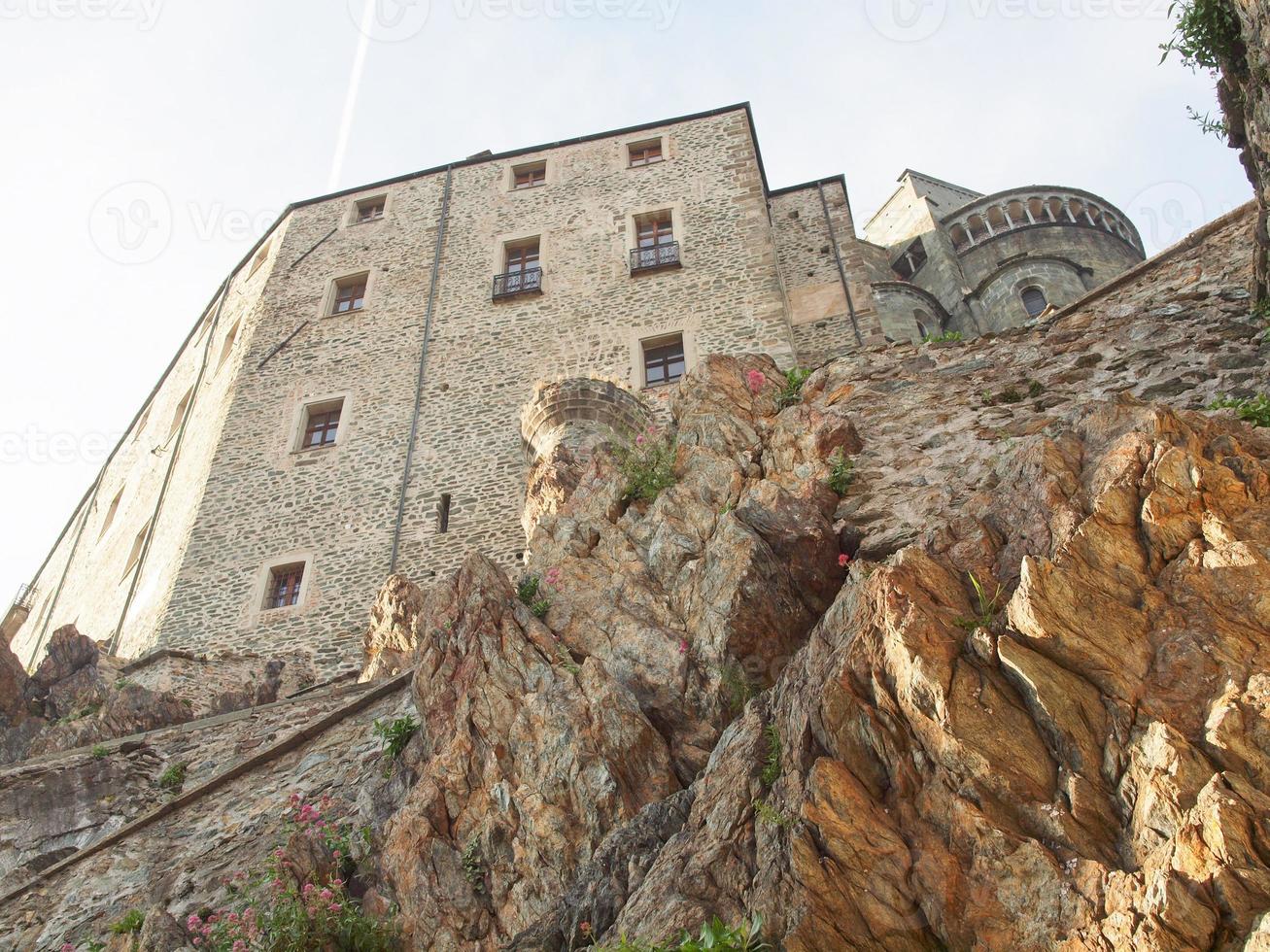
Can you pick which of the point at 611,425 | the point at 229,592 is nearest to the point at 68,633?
the point at 229,592

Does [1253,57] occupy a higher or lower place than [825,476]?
higher

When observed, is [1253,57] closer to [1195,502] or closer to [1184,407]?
[1184,407]

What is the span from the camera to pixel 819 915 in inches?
208

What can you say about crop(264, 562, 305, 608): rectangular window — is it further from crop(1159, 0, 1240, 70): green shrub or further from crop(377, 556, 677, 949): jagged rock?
crop(1159, 0, 1240, 70): green shrub

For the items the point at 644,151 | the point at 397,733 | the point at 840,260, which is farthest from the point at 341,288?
the point at 397,733

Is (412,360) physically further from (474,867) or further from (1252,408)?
(1252,408)

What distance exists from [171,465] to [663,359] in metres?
9.96

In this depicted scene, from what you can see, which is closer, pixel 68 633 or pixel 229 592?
pixel 68 633

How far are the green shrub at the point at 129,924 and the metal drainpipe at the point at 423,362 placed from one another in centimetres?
762

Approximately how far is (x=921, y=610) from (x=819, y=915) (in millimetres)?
1829

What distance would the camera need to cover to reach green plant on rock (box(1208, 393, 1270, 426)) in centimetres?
821

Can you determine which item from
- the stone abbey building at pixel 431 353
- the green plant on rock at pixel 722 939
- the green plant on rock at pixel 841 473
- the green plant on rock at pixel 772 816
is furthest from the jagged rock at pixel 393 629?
the green plant on rock at pixel 722 939

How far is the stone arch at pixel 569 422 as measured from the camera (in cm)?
1491

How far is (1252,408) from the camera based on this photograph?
837 centimetres
